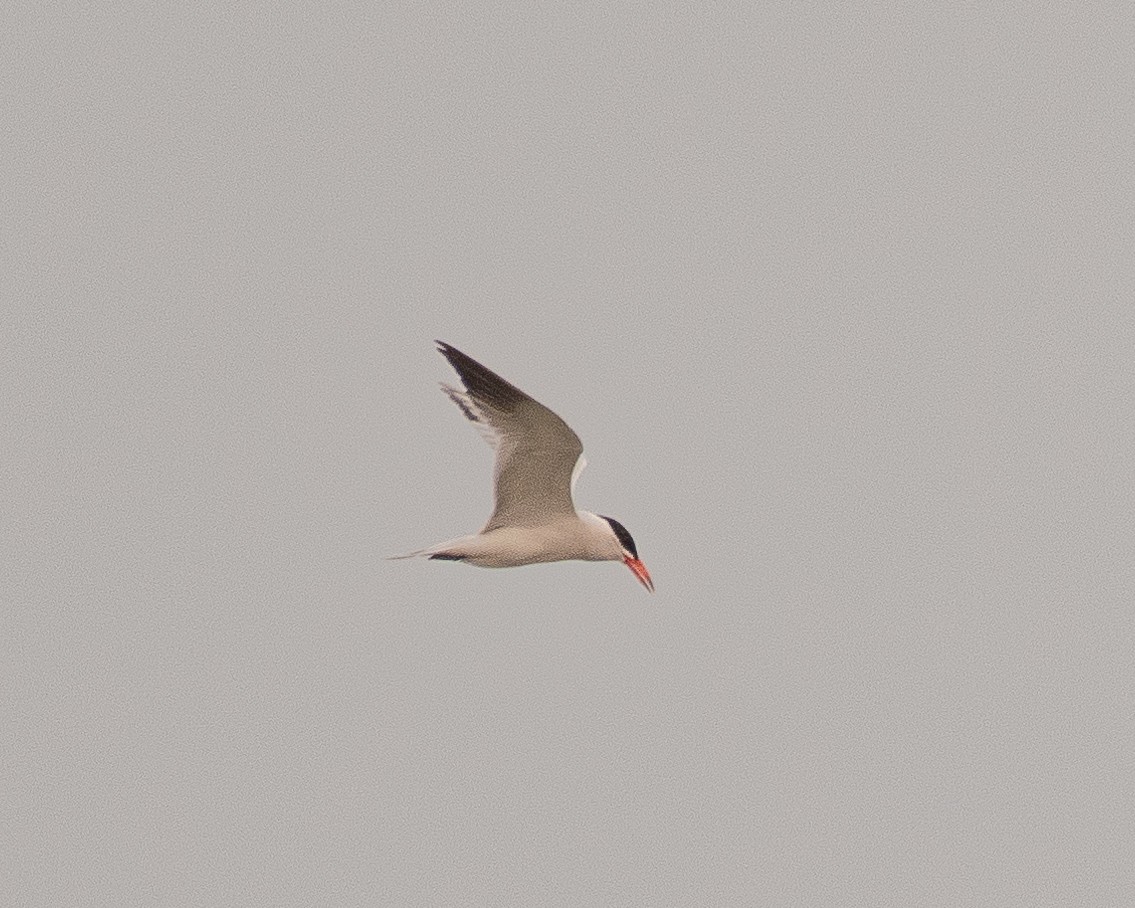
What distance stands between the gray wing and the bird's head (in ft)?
1.80

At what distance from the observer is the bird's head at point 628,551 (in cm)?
1720

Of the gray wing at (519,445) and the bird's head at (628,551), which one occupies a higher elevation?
the gray wing at (519,445)

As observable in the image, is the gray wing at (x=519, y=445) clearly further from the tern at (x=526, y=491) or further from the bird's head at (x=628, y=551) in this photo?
the bird's head at (x=628, y=551)

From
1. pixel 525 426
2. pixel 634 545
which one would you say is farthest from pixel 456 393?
pixel 634 545

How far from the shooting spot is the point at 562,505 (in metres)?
16.7

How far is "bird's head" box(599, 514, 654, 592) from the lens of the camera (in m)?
17.2

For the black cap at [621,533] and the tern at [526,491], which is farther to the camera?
the black cap at [621,533]

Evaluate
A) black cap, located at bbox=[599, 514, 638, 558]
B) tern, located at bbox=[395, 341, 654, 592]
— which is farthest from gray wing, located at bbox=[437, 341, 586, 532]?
black cap, located at bbox=[599, 514, 638, 558]

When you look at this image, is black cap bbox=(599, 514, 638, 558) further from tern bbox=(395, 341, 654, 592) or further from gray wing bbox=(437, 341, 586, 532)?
gray wing bbox=(437, 341, 586, 532)

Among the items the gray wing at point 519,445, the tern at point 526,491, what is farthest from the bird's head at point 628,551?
the gray wing at point 519,445

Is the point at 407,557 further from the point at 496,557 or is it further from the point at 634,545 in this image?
the point at 634,545

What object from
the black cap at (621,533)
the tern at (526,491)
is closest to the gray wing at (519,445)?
the tern at (526,491)

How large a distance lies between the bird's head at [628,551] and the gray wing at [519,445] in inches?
21.6

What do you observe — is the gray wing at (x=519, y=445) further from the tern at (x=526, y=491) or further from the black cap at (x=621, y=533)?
the black cap at (x=621, y=533)
